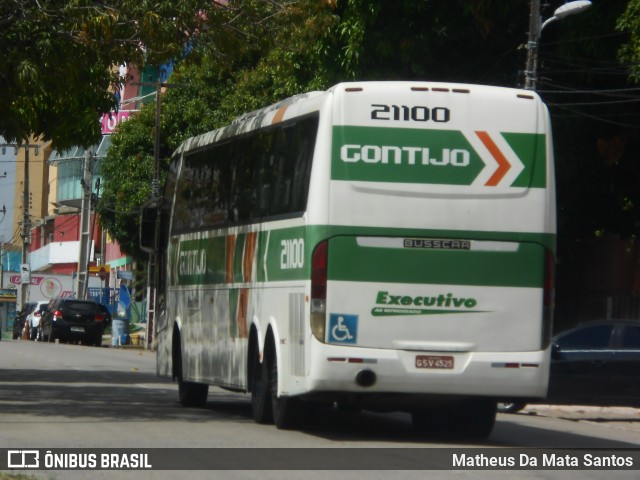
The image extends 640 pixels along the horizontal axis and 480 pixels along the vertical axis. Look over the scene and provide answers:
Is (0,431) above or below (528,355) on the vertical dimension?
below

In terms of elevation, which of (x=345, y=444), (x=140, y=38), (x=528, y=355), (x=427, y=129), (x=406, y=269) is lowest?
(x=345, y=444)

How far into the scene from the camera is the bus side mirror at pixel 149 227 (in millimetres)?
20234

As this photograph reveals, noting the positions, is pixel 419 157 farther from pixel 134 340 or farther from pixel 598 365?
pixel 134 340

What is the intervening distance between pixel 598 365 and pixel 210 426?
27.0ft

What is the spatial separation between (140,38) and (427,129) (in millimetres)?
4847

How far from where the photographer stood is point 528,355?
13.5 m

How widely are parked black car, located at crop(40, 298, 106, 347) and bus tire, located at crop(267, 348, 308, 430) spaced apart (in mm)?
35583

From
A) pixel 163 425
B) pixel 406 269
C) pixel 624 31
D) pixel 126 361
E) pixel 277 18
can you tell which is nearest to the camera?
pixel 406 269

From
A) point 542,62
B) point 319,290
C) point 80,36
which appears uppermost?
point 542,62

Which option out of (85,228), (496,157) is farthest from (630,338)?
(85,228)

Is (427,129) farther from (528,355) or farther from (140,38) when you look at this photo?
(140,38)

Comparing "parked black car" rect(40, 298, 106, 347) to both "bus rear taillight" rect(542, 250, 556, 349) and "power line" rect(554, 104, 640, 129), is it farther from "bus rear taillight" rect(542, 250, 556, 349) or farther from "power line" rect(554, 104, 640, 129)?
"bus rear taillight" rect(542, 250, 556, 349)

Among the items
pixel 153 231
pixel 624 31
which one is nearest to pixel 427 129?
pixel 153 231

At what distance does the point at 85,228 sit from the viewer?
5625 centimetres
